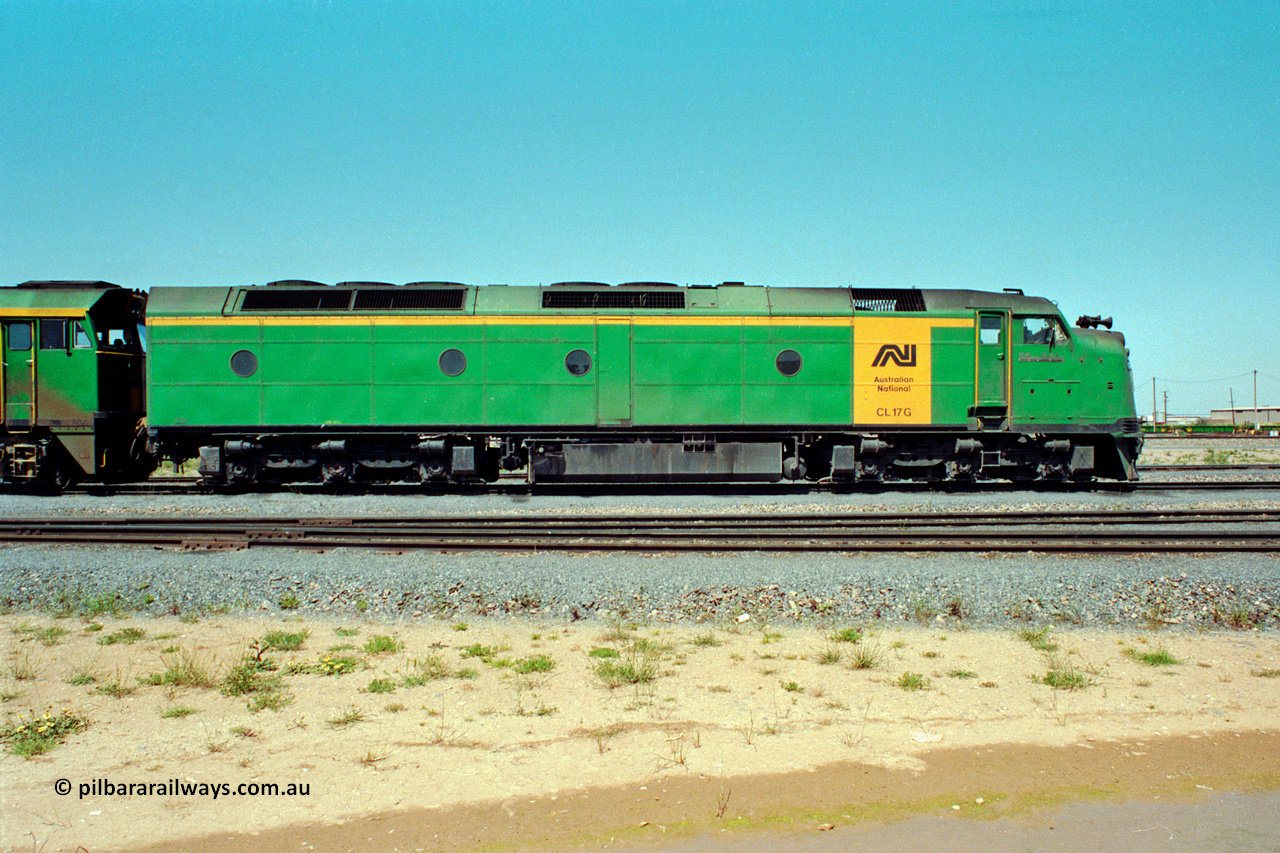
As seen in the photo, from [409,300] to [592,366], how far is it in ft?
13.1

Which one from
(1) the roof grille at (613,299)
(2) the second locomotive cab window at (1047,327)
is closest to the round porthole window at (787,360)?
(1) the roof grille at (613,299)

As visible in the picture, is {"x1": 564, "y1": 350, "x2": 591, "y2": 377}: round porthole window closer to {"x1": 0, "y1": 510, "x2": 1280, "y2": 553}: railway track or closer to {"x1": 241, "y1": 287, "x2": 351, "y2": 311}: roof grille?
{"x1": 0, "y1": 510, "x2": 1280, "y2": 553}: railway track

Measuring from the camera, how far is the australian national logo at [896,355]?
16562mm

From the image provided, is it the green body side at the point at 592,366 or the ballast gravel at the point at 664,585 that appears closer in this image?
the ballast gravel at the point at 664,585

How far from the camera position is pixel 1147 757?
4914mm

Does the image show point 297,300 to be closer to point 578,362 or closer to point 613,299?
point 578,362

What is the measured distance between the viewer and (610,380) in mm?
16359

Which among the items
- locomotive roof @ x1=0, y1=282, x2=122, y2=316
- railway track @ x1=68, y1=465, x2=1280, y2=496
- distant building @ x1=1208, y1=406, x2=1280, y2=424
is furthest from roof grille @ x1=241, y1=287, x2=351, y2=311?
distant building @ x1=1208, y1=406, x2=1280, y2=424

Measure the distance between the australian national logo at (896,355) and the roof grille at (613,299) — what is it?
427 cm

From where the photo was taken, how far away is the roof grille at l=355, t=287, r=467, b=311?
640 inches

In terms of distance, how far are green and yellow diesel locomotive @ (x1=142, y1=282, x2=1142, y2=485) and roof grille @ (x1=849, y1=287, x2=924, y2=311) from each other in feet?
0.15

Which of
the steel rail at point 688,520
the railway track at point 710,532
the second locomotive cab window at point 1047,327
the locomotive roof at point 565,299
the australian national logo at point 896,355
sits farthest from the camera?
the second locomotive cab window at point 1047,327

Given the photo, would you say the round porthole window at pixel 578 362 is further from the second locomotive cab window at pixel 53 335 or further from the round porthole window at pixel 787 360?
the second locomotive cab window at pixel 53 335

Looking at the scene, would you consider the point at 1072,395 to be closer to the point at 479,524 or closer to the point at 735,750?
the point at 479,524
